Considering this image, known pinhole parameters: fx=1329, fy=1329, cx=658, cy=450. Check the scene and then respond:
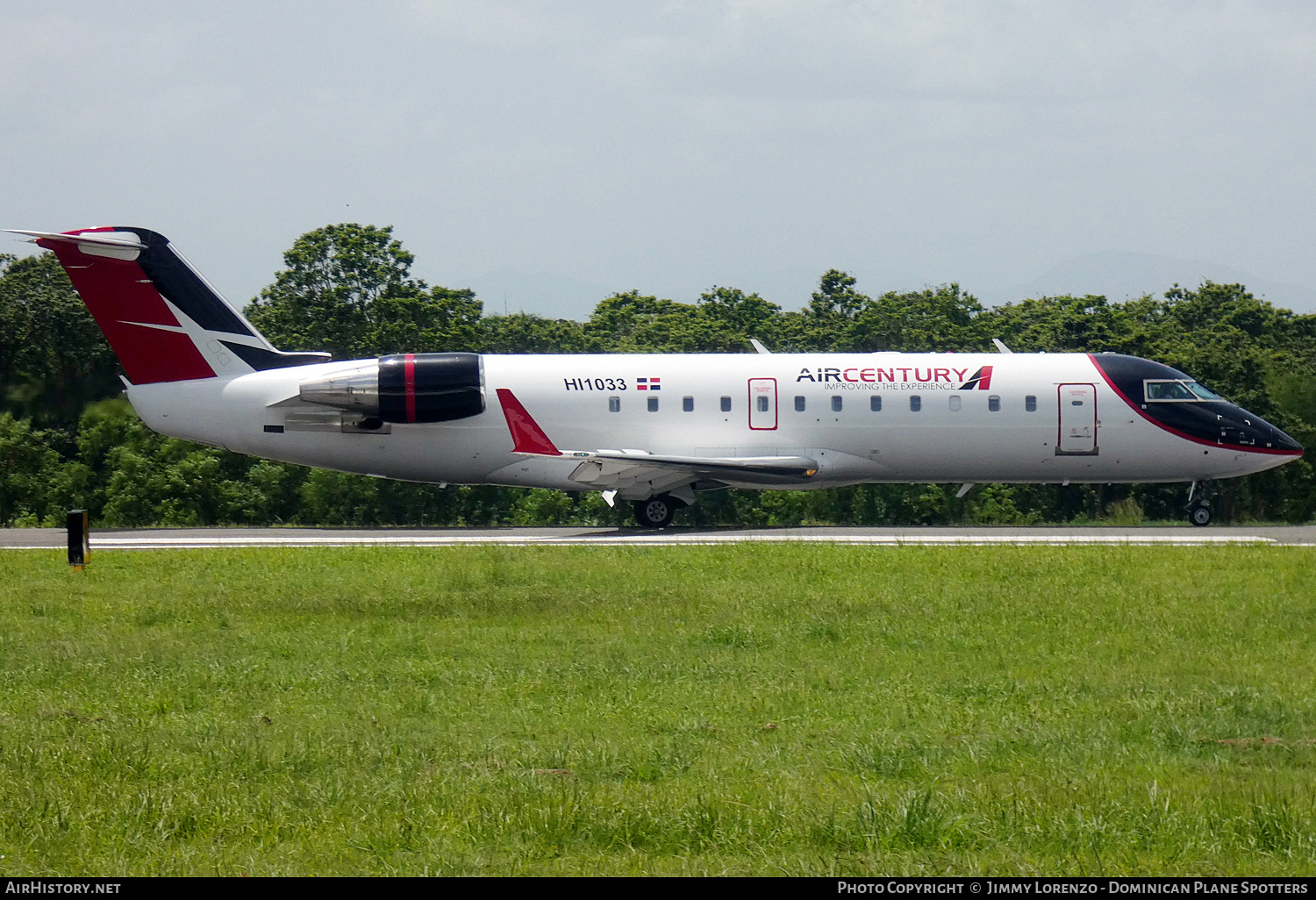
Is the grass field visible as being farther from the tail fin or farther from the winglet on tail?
the tail fin

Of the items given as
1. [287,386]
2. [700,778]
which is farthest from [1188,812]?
[287,386]

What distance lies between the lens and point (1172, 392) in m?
28.2

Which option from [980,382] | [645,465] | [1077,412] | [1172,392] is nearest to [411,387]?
[645,465]

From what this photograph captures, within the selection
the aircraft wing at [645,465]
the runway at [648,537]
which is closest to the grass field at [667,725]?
the runway at [648,537]

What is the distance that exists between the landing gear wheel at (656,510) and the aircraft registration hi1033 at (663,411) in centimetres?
4

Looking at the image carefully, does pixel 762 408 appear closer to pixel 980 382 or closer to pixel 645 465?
pixel 645 465

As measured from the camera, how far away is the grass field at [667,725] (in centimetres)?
729

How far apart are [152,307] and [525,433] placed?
8.30 metres

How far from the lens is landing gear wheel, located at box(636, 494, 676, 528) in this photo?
28.7m

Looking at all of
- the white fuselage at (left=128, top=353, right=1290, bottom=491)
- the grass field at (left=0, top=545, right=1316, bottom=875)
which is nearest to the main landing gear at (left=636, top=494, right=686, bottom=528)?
the white fuselage at (left=128, top=353, right=1290, bottom=491)

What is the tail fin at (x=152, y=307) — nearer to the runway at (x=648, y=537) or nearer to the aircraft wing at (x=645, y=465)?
the runway at (x=648, y=537)

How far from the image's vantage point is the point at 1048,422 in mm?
28094

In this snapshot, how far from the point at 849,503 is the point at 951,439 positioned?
993cm

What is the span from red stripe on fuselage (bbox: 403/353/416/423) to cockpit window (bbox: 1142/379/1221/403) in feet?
50.6
